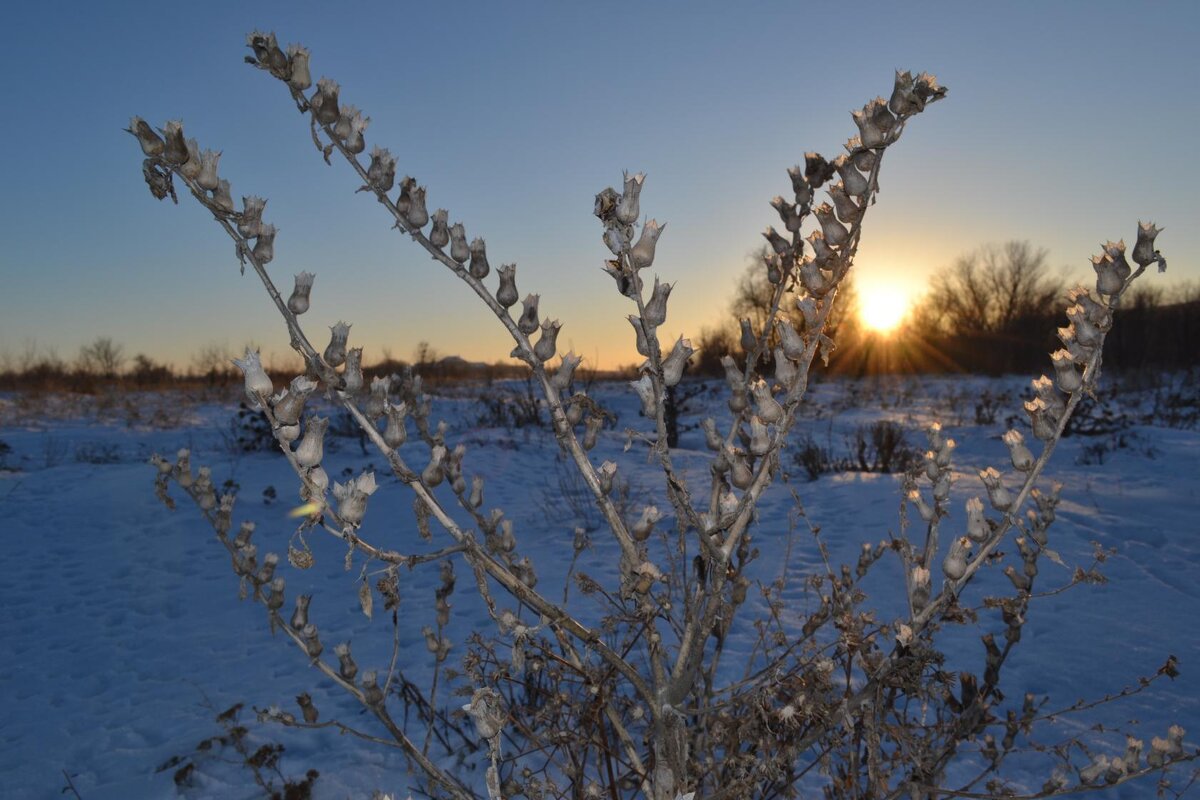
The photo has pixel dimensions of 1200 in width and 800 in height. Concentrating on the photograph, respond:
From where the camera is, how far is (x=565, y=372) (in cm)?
111

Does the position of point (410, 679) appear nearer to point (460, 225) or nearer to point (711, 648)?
point (711, 648)

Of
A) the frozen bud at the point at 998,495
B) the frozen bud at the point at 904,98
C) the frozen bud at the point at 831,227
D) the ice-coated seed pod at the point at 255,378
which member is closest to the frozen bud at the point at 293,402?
the ice-coated seed pod at the point at 255,378

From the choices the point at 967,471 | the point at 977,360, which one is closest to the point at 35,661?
the point at 967,471

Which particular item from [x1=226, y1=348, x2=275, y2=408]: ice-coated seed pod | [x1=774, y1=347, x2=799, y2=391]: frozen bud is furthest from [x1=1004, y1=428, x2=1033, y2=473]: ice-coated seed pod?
[x1=226, y1=348, x2=275, y2=408]: ice-coated seed pod

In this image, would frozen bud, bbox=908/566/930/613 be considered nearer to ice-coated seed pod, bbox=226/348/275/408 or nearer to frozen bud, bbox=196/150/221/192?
ice-coated seed pod, bbox=226/348/275/408

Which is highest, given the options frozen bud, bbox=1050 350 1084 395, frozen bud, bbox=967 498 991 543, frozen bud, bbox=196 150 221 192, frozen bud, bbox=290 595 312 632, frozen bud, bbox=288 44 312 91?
frozen bud, bbox=288 44 312 91

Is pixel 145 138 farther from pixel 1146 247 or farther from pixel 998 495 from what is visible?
pixel 1146 247

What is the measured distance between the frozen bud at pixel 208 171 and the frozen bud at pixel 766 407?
0.84 m

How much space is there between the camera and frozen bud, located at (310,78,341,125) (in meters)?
1.09

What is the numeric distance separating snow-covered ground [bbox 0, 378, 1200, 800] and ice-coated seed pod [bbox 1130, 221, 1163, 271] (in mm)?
915

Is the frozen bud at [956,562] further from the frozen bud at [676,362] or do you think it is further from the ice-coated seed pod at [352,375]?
the ice-coated seed pod at [352,375]

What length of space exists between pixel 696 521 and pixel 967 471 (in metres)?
8.16

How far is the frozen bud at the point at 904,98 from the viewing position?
98 cm

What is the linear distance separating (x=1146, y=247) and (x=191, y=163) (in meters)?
1.42
